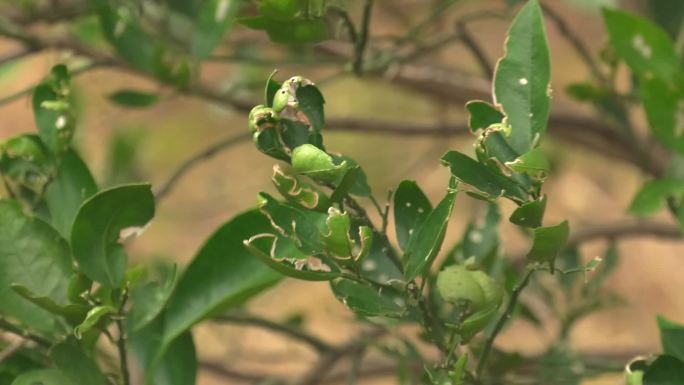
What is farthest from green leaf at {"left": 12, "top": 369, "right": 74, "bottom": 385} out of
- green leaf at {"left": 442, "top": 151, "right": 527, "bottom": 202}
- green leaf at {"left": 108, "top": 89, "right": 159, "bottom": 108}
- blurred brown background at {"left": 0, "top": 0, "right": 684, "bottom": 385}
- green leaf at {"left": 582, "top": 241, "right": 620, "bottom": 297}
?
blurred brown background at {"left": 0, "top": 0, "right": 684, "bottom": 385}

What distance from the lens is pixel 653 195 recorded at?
0.62 meters

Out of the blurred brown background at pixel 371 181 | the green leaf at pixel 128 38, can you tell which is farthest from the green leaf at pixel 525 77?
the blurred brown background at pixel 371 181

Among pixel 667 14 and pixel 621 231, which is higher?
pixel 667 14

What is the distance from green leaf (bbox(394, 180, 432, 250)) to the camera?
49 cm

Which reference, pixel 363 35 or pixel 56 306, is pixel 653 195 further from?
pixel 56 306

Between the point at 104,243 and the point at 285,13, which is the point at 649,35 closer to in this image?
the point at 285,13

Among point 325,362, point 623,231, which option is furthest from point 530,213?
point 623,231

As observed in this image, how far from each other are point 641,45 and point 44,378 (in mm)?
419

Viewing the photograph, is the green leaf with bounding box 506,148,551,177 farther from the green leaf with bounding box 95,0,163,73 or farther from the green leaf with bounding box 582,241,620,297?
the green leaf with bounding box 582,241,620,297

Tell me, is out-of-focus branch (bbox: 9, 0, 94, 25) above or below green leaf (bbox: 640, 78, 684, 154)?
below

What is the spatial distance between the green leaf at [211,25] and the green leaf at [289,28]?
16 centimetres

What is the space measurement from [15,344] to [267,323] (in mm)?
255

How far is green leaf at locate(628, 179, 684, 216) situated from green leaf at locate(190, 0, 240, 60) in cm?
29

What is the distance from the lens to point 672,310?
2.13m
